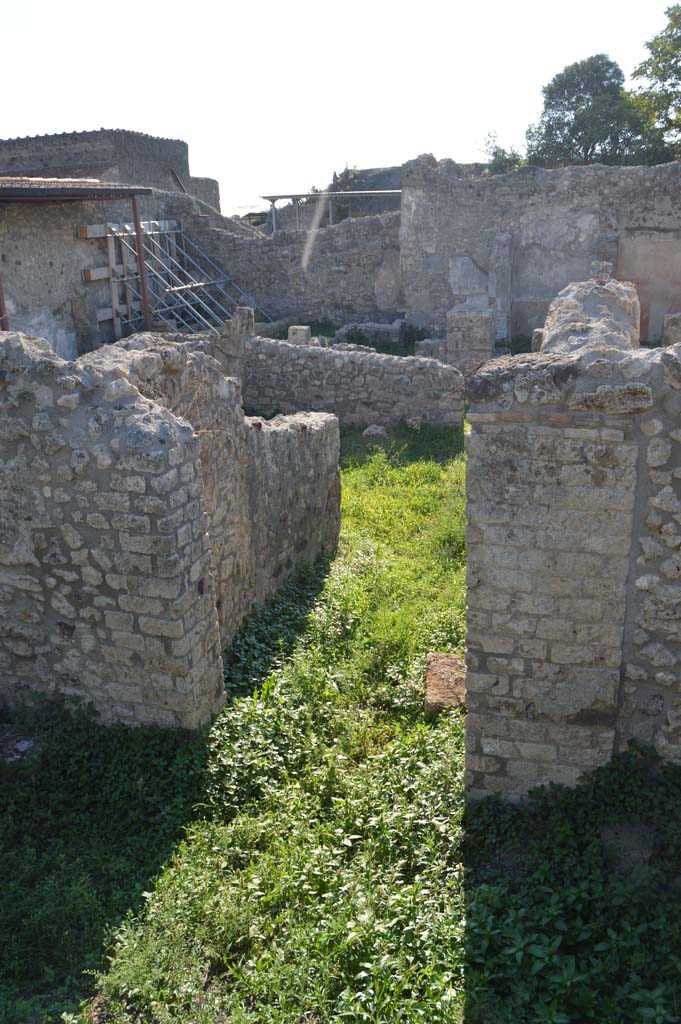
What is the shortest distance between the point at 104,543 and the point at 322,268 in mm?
16548

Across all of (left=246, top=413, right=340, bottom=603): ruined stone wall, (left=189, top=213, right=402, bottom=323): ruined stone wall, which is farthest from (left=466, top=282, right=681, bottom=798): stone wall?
(left=189, top=213, right=402, bottom=323): ruined stone wall

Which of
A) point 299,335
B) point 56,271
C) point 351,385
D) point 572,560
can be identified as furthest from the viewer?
point 299,335

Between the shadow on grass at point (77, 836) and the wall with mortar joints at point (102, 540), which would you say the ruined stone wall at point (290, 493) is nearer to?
the shadow on grass at point (77, 836)

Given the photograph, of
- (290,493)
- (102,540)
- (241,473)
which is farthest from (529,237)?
(102,540)

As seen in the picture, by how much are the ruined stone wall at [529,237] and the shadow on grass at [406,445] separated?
6789mm

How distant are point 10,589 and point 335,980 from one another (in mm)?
2917

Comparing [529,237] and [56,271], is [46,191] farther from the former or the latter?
[529,237]

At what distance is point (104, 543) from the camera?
4.59m

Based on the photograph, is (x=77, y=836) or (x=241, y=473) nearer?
(x=77, y=836)

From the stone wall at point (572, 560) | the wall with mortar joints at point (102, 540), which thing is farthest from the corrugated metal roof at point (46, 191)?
the stone wall at point (572, 560)

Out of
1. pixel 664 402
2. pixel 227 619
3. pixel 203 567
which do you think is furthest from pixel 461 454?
pixel 664 402

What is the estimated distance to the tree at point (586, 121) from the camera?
27672 millimetres

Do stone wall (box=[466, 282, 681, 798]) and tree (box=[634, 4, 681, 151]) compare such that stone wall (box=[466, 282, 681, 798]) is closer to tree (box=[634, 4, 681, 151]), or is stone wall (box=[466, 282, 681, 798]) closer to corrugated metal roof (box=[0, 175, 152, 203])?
corrugated metal roof (box=[0, 175, 152, 203])

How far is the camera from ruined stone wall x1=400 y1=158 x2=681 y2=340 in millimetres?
16344
